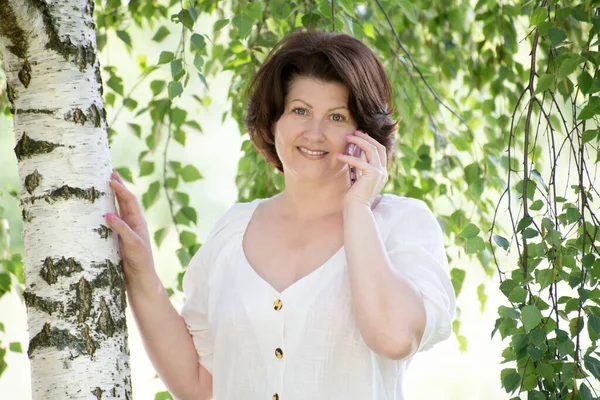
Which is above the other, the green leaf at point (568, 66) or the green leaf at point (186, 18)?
the green leaf at point (186, 18)

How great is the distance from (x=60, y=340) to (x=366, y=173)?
581 mm

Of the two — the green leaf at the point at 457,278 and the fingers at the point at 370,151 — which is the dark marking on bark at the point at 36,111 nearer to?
the fingers at the point at 370,151

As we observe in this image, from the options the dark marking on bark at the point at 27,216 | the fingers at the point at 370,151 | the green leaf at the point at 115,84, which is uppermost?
the green leaf at the point at 115,84

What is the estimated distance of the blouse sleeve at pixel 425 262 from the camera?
1.43 metres

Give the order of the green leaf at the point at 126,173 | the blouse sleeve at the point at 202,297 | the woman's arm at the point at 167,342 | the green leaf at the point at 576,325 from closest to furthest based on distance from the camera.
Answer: the green leaf at the point at 576,325
the woman's arm at the point at 167,342
the blouse sleeve at the point at 202,297
the green leaf at the point at 126,173

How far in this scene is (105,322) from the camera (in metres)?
1.32

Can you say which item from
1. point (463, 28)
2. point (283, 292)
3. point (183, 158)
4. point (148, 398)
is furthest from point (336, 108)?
point (148, 398)

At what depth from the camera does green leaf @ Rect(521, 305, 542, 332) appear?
129 centimetres

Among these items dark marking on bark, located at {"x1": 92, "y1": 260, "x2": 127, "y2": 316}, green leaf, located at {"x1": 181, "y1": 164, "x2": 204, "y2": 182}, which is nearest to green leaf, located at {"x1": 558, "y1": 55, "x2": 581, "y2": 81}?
dark marking on bark, located at {"x1": 92, "y1": 260, "x2": 127, "y2": 316}

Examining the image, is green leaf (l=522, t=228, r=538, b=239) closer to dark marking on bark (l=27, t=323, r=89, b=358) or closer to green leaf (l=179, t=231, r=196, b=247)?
dark marking on bark (l=27, t=323, r=89, b=358)

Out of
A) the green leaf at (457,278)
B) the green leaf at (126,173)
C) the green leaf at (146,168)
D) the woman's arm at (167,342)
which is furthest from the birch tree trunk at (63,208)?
the green leaf at (457,278)

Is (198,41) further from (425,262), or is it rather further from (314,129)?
(425,262)

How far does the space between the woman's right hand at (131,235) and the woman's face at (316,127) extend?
1.02ft

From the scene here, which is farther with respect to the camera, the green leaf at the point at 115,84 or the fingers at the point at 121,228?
the green leaf at the point at 115,84
